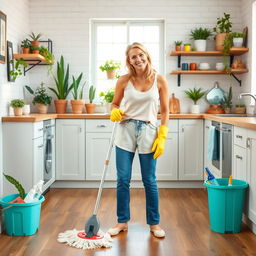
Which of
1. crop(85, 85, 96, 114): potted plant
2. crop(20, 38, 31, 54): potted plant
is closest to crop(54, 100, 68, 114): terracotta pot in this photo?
crop(85, 85, 96, 114): potted plant

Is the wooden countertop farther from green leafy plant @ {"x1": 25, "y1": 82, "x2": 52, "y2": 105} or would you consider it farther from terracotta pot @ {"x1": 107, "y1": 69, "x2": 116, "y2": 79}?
terracotta pot @ {"x1": 107, "y1": 69, "x2": 116, "y2": 79}

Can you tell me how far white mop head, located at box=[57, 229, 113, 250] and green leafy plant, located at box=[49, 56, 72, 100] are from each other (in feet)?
8.18

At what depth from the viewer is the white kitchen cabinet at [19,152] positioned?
394 cm

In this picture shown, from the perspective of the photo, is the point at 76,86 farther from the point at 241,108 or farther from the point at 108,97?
the point at 241,108

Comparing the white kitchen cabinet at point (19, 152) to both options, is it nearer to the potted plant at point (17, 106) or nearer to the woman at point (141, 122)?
the potted plant at point (17, 106)

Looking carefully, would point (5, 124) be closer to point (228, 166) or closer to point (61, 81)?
point (61, 81)

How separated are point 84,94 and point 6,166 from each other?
1.77 m

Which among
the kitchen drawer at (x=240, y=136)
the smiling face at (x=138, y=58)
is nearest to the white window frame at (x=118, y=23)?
the kitchen drawer at (x=240, y=136)

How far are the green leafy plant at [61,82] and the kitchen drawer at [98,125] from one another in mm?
634

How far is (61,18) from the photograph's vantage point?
533 centimetres

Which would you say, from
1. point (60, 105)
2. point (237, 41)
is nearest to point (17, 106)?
point (60, 105)

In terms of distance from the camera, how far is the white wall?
17.4 ft

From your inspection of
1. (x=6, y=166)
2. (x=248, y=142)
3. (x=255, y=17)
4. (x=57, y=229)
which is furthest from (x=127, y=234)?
(x=255, y=17)

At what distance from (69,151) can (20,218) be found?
1827mm
